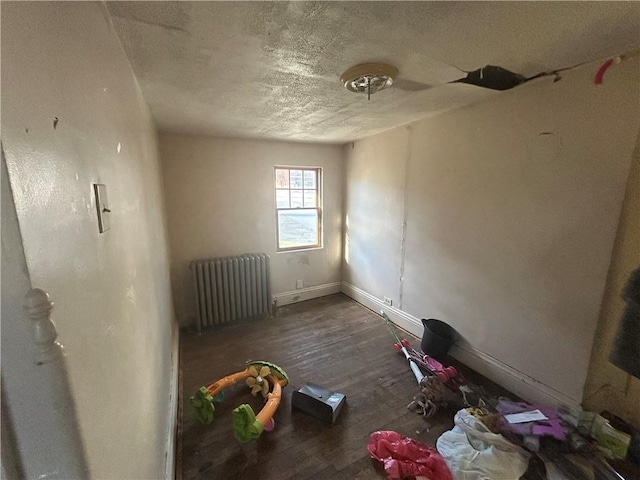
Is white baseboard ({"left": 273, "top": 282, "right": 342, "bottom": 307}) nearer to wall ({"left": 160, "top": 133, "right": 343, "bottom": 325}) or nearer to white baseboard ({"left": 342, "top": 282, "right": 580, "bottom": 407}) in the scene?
wall ({"left": 160, "top": 133, "right": 343, "bottom": 325})

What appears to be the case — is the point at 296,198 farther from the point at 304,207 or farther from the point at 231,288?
the point at 231,288

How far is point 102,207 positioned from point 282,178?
2933 mm

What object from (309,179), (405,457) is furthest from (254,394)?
(309,179)

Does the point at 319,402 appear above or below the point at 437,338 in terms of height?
below

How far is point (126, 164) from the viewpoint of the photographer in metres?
1.12

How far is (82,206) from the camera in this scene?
0.59 m

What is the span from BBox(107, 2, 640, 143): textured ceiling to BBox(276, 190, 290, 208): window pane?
158 cm

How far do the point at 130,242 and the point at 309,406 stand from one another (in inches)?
62.2

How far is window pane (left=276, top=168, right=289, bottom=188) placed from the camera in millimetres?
3533

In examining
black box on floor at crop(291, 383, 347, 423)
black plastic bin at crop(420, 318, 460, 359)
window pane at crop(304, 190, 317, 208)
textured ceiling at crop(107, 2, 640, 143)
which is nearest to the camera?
textured ceiling at crop(107, 2, 640, 143)

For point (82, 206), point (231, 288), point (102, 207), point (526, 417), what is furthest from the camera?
point (231, 288)

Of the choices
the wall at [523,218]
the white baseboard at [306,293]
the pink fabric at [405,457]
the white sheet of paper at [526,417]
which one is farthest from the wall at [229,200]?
the white sheet of paper at [526,417]

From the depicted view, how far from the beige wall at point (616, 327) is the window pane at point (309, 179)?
298 cm

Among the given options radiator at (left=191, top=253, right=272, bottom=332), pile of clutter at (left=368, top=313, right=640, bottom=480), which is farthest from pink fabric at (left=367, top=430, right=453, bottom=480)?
radiator at (left=191, top=253, right=272, bottom=332)
